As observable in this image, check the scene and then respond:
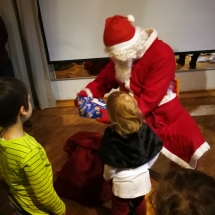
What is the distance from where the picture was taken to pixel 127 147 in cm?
124

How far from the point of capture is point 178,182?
0.80 metres

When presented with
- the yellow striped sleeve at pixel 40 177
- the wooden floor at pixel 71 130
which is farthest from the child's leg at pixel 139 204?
the yellow striped sleeve at pixel 40 177

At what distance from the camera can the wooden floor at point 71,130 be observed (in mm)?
1829

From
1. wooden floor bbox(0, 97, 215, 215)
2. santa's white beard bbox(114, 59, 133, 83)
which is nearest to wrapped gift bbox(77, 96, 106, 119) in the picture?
santa's white beard bbox(114, 59, 133, 83)

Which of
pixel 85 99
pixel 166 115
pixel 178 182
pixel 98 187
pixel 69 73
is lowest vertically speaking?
pixel 98 187

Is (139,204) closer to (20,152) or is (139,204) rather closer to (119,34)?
Result: (20,152)

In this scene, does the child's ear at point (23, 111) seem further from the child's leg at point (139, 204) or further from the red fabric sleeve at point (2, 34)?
the red fabric sleeve at point (2, 34)

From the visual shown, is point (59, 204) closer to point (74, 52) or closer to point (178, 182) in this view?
point (178, 182)

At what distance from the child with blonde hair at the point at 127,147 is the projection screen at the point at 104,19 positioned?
1521mm

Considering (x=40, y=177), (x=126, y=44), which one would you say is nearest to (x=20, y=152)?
(x=40, y=177)

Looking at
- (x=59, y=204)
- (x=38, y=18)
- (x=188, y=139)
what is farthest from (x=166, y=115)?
(x=38, y=18)

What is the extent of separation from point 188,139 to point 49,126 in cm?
142

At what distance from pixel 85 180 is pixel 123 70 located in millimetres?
697

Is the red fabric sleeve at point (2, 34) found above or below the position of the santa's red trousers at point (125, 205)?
above
